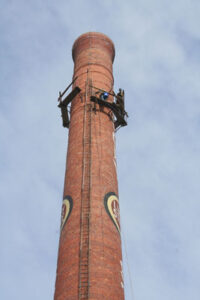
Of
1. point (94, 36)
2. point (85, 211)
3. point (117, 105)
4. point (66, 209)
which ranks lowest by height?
point (85, 211)

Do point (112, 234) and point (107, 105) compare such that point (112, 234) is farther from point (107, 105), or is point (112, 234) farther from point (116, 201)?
point (107, 105)

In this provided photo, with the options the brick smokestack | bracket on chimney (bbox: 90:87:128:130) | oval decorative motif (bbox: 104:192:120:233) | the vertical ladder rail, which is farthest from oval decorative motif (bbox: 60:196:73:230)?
bracket on chimney (bbox: 90:87:128:130)

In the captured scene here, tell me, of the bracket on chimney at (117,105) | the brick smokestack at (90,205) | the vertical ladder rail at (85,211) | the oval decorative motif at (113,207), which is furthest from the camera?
the bracket on chimney at (117,105)

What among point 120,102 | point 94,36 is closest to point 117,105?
point 120,102

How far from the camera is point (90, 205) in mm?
19469

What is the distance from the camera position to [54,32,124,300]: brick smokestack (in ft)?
56.3

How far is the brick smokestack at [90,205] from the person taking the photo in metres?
17.2

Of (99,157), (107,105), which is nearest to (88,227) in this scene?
(99,157)

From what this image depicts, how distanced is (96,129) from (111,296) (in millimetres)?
9855

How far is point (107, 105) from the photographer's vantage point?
83.0 ft

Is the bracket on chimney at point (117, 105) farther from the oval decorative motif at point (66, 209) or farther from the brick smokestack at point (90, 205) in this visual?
the oval decorative motif at point (66, 209)

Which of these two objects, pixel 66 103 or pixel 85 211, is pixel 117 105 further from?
pixel 85 211

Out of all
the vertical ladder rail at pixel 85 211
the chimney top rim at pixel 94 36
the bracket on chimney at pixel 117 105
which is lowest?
the vertical ladder rail at pixel 85 211

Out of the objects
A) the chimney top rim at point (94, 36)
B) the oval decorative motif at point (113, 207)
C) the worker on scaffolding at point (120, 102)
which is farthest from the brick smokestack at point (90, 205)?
the chimney top rim at point (94, 36)
